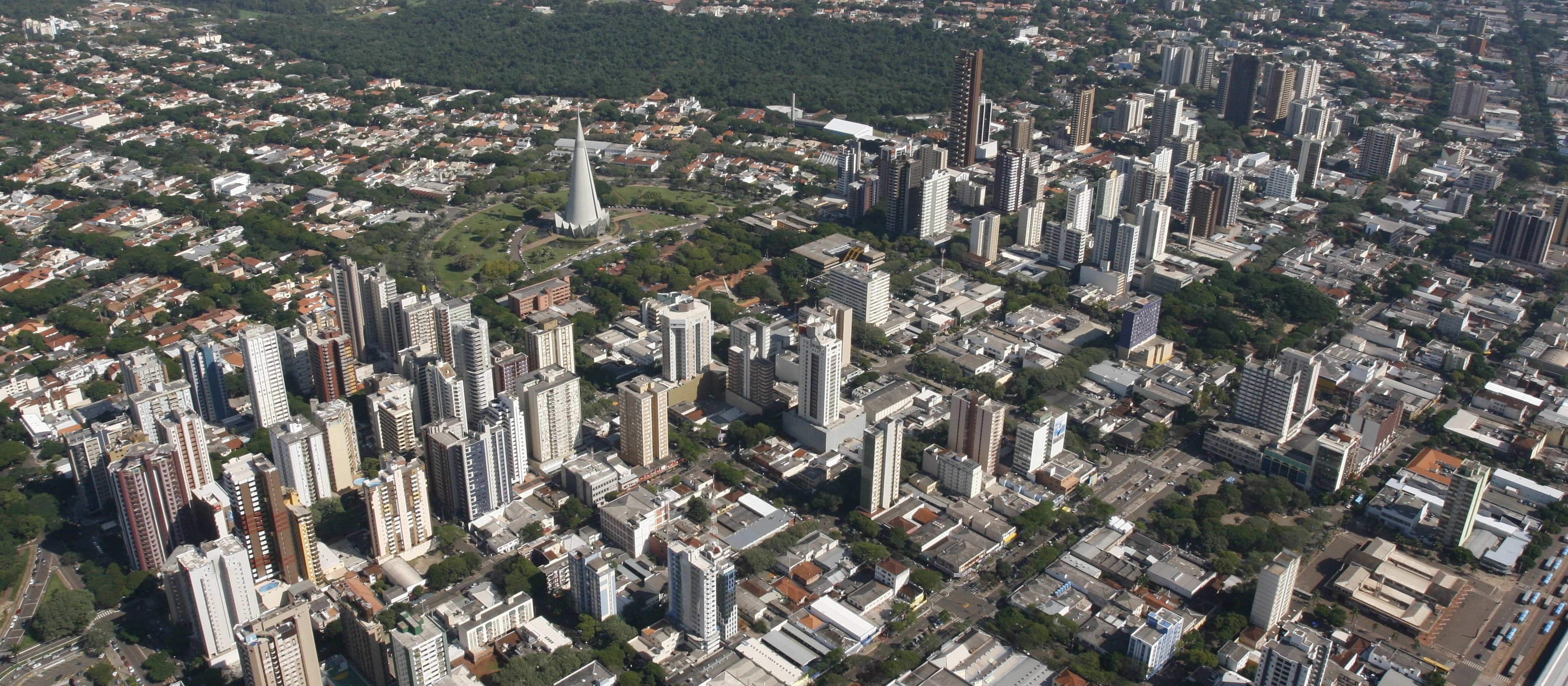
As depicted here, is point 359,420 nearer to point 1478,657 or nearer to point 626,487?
point 626,487

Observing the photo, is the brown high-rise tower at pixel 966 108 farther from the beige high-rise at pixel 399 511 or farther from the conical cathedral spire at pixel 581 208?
the beige high-rise at pixel 399 511

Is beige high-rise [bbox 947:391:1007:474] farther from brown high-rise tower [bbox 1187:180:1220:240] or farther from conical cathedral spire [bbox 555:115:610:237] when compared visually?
conical cathedral spire [bbox 555:115:610:237]

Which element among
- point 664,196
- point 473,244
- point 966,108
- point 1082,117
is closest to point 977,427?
point 473,244

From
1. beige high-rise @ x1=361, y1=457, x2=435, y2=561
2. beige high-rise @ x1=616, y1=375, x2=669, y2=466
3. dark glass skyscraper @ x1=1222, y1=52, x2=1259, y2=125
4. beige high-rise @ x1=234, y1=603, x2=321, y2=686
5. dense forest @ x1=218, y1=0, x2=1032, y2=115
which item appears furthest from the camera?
dense forest @ x1=218, y1=0, x2=1032, y2=115

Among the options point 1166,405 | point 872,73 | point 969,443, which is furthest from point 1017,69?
point 969,443

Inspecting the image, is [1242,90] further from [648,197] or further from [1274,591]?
→ [1274,591]

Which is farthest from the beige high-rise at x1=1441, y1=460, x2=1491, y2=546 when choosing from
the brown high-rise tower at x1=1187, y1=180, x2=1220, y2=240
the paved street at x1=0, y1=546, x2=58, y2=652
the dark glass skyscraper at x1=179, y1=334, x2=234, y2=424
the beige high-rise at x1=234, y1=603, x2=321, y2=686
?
the paved street at x1=0, y1=546, x2=58, y2=652
